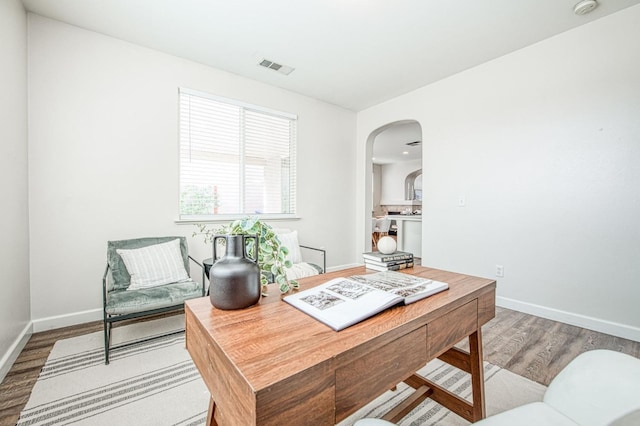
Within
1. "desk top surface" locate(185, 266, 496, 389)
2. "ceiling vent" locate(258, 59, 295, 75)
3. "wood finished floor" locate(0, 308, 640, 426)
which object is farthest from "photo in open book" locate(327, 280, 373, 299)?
"ceiling vent" locate(258, 59, 295, 75)

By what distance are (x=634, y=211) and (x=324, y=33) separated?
9.88 feet

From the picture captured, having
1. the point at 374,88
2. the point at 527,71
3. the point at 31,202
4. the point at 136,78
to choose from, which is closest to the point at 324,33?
the point at 374,88

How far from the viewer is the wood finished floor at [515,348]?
1.60m

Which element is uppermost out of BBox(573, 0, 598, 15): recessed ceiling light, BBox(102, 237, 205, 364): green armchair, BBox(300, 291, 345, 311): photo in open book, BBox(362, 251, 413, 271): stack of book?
BBox(573, 0, 598, 15): recessed ceiling light

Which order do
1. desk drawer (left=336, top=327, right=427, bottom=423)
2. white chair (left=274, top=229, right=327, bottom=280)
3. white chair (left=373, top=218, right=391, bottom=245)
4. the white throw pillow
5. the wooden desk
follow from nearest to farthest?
the wooden desk < desk drawer (left=336, top=327, right=427, bottom=423) < white chair (left=274, top=229, right=327, bottom=280) < the white throw pillow < white chair (left=373, top=218, right=391, bottom=245)

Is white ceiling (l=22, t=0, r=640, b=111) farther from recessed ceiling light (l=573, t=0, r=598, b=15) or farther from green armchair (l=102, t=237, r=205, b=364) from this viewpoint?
green armchair (l=102, t=237, r=205, b=364)

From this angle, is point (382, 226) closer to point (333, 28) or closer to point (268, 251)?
point (333, 28)

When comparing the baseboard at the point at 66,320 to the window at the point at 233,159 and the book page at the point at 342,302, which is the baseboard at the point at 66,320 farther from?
the book page at the point at 342,302

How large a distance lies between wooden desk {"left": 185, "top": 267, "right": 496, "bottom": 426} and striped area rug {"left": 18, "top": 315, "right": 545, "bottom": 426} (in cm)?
61

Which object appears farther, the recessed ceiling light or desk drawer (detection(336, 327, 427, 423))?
the recessed ceiling light

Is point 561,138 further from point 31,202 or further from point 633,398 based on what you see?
point 31,202

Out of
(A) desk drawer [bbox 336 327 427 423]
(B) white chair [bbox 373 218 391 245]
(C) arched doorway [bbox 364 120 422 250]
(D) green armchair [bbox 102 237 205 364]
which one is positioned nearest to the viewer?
(A) desk drawer [bbox 336 327 427 423]

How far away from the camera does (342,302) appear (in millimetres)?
941

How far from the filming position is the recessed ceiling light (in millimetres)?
2145
